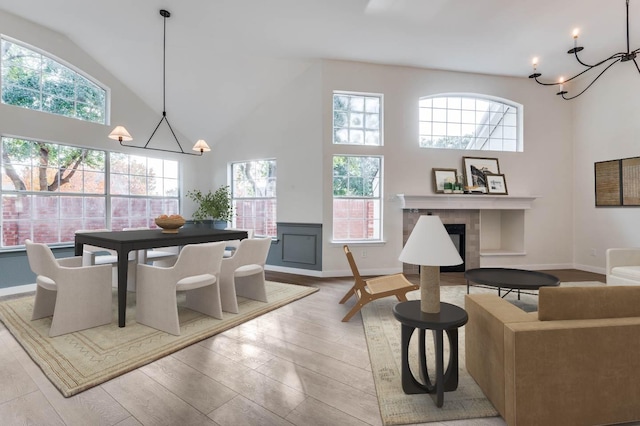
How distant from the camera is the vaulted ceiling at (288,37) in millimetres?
3705

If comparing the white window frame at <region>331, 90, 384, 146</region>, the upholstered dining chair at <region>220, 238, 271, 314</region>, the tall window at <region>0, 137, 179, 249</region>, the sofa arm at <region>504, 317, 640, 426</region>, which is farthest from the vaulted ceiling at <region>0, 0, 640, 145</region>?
the sofa arm at <region>504, 317, 640, 426</region>

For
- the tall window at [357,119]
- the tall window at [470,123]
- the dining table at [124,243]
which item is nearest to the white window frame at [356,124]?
the tall window at [357,119]

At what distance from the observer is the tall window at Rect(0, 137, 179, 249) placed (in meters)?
4.07

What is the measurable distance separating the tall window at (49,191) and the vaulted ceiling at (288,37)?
154 cm

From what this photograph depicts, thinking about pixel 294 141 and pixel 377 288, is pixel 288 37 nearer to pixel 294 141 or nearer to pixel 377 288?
pixel 294 141

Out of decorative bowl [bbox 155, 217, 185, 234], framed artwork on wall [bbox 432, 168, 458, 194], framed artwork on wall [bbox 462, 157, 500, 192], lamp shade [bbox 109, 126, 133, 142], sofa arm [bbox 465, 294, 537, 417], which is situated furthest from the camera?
framed artwork on wall [bbox 462, 157, 500, 192]

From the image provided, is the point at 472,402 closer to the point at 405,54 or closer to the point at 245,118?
the point at 405,54

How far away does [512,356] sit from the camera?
1.48 meters

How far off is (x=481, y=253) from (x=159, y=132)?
6.20 m

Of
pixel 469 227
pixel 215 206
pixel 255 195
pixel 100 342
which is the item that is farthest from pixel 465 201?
pixel 100 342

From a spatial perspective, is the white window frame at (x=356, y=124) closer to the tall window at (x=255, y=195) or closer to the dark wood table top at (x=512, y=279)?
the tall window at (x=255, y=195)

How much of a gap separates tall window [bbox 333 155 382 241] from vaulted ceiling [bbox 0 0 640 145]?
1.70 metres

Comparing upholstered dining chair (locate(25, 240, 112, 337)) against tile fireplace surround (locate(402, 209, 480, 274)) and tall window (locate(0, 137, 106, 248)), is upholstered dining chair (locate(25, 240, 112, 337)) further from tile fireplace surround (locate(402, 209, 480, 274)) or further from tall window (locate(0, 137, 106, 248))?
tile fireplace surround (locate(402, 209, 480, 274))

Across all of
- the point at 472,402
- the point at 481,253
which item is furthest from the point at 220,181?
the point at 472,402
